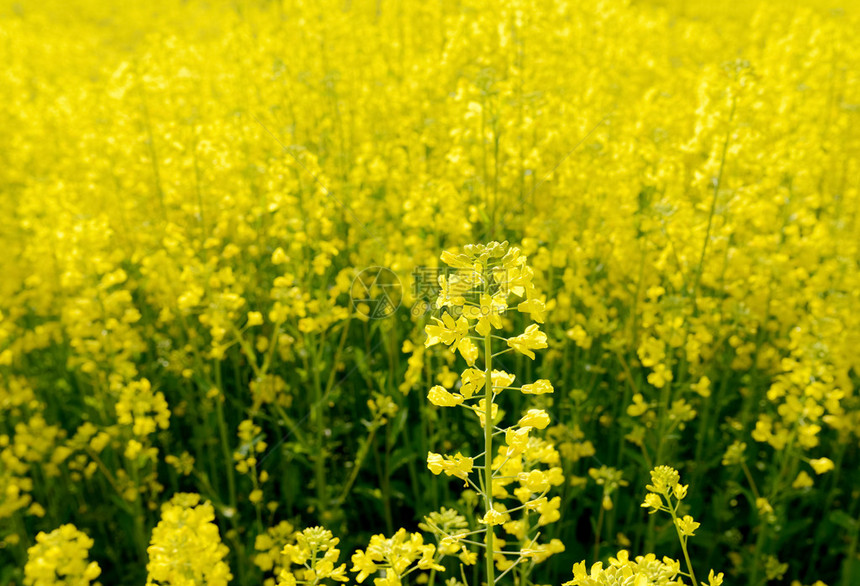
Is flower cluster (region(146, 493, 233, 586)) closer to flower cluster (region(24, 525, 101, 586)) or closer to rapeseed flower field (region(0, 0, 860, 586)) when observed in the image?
rapeseed flower field (region(0, 0, 860, 586))

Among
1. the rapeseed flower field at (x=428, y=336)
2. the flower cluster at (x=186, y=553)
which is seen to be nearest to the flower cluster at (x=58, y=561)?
the rapeseed flower field at (x=428, y=336)

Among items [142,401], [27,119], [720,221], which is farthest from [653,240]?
[27,119]

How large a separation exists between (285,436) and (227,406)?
18.3 inches

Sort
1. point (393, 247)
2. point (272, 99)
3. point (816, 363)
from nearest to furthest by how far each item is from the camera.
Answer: point (816, 363) < point (393, 247) < point (272, 99)

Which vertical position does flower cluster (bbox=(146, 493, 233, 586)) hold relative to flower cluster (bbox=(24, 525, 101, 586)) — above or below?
above

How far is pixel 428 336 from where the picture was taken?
2324 mm

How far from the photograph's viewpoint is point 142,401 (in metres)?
2.83

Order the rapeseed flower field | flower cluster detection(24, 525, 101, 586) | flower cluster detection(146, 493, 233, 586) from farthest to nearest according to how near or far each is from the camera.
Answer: the rapeseed flower field
flower cluster detection(24, 525, 101, 586)
flower cluster detection(146, 493, 233, 586)

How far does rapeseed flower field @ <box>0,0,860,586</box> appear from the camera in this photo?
286 centimetres

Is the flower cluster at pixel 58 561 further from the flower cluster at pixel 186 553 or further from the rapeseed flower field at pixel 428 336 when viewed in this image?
the flower cluster at pixel 186 553

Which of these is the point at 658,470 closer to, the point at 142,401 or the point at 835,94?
the point at 142,401

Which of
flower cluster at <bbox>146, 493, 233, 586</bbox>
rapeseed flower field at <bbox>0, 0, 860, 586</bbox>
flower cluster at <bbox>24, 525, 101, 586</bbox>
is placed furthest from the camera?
rapeseed flower field at <bbox>0, 0, 860, 586</bbox>

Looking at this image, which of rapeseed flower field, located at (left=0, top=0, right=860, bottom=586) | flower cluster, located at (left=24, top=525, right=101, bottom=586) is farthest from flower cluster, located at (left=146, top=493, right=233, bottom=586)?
flower cluster, located at (left=24, top=525, right=101, bottom=586)

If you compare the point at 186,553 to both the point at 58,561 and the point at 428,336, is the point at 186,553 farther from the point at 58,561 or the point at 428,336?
the point at 428,336
